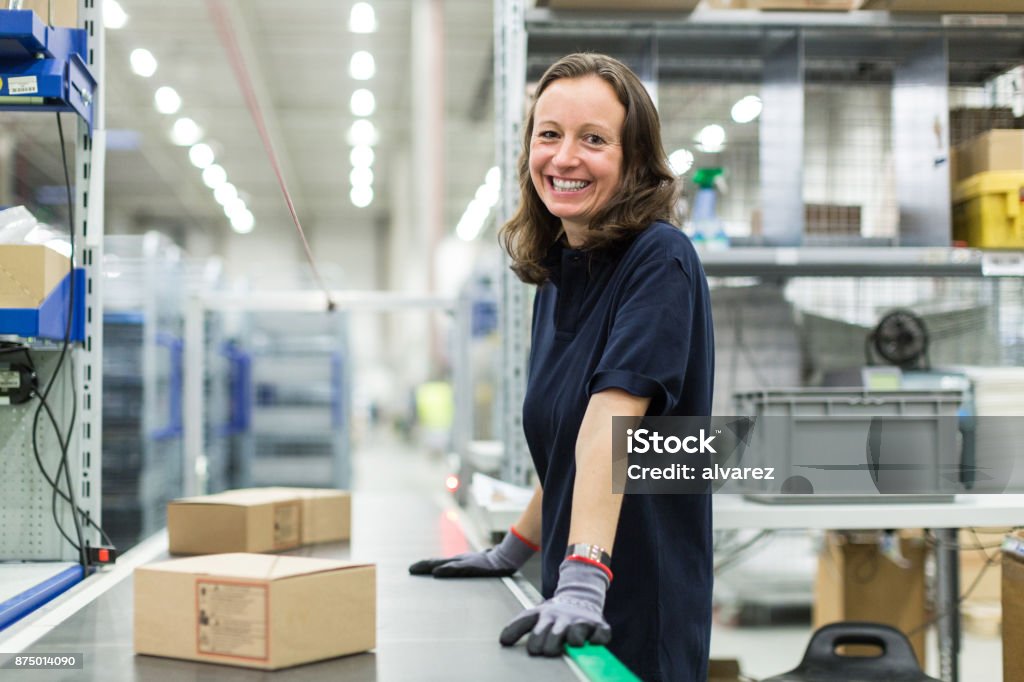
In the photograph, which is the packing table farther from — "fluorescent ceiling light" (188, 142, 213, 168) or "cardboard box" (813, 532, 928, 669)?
"fluorescent ceiling light" (188, 142, 213, 168)

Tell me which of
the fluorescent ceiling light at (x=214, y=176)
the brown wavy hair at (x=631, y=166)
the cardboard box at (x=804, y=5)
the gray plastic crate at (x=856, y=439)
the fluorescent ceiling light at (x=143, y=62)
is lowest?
the gray plastic crate at (x=856, y=439)

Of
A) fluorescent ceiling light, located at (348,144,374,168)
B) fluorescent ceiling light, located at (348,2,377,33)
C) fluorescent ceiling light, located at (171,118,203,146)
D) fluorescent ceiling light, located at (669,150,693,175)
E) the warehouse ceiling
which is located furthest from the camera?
fluorescent ceiling light, located at (348,144,374,168)

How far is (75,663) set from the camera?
1021 millimetres

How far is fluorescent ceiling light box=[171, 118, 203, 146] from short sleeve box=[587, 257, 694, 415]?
1300 cm

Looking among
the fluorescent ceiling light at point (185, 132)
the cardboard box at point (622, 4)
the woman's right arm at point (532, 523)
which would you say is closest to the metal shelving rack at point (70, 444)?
the woman's right arm at point (532, 523)

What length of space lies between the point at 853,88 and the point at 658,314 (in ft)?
6.95

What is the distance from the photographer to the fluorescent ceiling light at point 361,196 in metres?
18.3

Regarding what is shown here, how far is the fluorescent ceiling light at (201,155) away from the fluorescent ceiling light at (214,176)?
0.21 meters

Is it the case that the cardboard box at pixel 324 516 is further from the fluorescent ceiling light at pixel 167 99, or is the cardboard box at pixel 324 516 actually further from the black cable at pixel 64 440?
the fluorescent ceiling light at pixel 167 99

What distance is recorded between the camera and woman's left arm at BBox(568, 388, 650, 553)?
41.9 inches

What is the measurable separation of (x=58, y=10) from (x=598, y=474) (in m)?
1.34

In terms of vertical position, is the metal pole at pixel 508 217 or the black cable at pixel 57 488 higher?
the metal pole at pixel 508 217

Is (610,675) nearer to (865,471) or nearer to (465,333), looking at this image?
(865,471)
